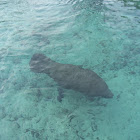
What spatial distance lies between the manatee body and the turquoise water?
0.31m

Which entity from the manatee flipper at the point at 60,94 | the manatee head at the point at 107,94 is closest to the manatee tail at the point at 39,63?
the manatee flipper at the point at 60,94

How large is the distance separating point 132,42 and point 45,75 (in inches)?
196

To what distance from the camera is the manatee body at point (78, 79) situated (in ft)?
16.3

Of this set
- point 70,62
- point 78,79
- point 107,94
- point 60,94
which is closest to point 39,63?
point 70,62

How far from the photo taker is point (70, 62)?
21.7 ft

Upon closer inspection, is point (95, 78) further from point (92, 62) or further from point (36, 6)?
point (36, 6)

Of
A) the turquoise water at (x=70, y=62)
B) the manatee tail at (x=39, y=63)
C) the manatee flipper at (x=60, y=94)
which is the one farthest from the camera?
the manatee tail at (x=39, y=63)

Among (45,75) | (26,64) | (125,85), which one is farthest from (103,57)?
(26,64)

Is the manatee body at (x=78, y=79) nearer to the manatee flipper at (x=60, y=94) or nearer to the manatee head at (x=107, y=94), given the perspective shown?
the manatee head at (x=107, y=94)

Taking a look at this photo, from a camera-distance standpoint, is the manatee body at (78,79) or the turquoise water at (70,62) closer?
the turquoise water at (70,62)

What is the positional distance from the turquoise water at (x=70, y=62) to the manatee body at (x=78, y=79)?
31cm

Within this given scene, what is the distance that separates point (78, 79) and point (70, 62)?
1698 mm

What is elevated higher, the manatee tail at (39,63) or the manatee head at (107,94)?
the manatee tail at (39,63)

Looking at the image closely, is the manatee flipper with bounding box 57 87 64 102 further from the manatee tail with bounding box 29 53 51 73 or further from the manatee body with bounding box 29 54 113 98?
the manatee tail with bounding box 29 53 51 73
